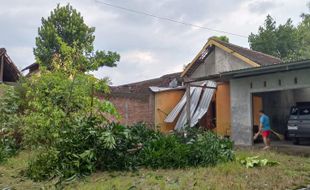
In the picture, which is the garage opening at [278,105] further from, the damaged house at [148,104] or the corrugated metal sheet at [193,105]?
the damaged house at [148,104]

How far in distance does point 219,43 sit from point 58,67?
1348 centimetres

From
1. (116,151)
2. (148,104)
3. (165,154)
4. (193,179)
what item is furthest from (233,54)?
(193,179)

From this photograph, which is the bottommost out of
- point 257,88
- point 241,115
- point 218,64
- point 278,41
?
point 241,115

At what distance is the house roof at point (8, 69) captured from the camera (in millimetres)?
19398

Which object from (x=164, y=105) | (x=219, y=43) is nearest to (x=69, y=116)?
(x=164, y=105)

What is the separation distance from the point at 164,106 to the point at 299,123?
7.52 meters

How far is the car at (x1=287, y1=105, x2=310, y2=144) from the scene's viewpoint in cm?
1491

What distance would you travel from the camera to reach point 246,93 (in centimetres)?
1567

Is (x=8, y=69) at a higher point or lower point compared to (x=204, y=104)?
higher

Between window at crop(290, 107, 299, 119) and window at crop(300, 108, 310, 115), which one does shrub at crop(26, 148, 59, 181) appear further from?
window at crop(300, 108, 310, 115)

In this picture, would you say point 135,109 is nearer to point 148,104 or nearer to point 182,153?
point 148,104

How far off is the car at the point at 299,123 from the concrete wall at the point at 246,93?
1931mm

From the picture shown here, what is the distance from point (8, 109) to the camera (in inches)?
474

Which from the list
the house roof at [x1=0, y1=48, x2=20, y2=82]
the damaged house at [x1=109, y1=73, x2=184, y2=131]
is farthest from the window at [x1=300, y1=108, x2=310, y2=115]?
the house roof at [x1=0, y1=48, x2=20, y2=82]
